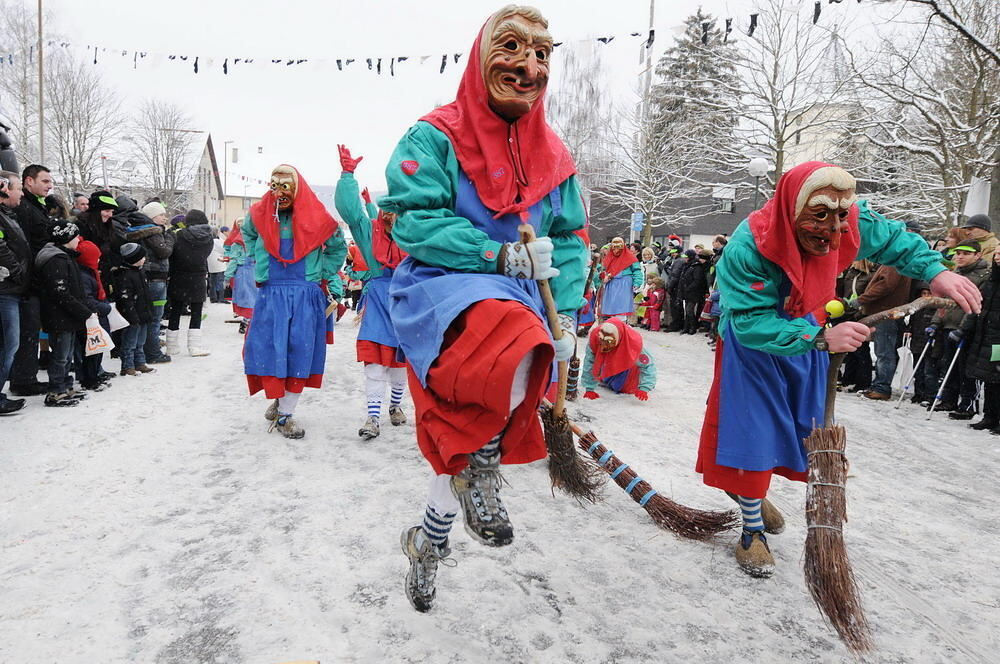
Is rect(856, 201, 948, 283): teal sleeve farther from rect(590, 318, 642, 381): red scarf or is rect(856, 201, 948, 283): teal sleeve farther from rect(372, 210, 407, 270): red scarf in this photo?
rect(590, 318, 642, 381): red scarf

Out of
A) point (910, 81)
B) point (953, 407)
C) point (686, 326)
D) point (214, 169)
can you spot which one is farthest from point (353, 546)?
point (214, 169)

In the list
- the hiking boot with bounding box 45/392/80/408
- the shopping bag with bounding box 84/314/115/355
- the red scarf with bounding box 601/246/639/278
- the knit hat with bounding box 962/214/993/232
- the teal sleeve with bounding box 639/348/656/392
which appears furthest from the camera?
the red scarf with bounding box 601/246/639/278

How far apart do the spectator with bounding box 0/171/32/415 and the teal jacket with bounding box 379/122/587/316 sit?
456 centimetres

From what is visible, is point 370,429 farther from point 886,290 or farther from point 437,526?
point 886,290

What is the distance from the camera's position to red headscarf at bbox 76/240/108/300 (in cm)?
609

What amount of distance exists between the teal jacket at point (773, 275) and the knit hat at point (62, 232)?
5695 mm

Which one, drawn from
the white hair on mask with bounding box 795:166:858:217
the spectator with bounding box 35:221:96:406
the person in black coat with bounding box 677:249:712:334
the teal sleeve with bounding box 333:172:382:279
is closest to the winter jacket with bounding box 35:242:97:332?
the spectator with bounding box 35:221:96:406

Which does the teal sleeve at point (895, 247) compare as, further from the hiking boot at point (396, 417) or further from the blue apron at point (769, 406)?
the hiking boot at point (396, 417)

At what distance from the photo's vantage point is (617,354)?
698cm

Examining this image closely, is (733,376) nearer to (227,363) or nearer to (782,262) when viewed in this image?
(782,262)

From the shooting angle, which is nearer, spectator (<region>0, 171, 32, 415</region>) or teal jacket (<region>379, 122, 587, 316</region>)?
teal jacket (<region>379, 122, 587, 316</region>)

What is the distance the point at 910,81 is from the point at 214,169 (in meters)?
50.4

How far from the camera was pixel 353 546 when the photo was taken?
3.14 metres

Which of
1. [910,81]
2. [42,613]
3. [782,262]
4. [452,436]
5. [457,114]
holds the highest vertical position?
[910,81]
